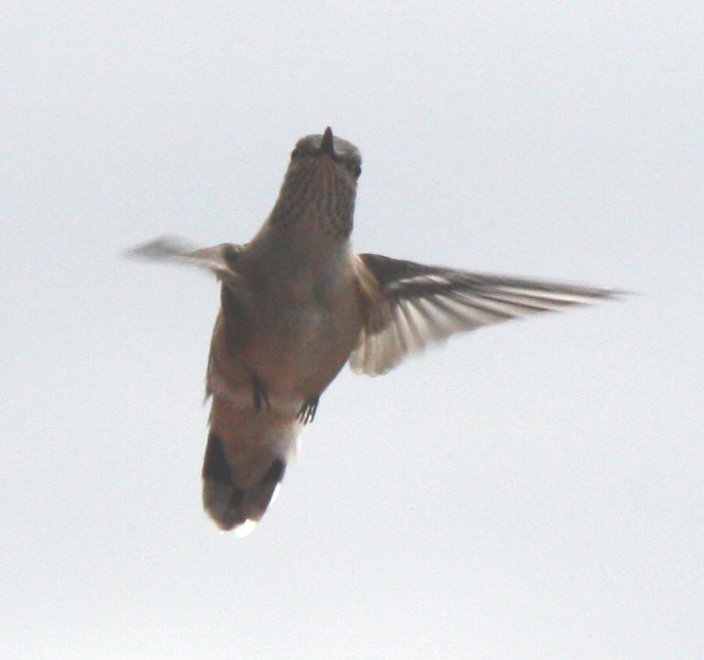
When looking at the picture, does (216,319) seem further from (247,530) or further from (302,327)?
(247,530)

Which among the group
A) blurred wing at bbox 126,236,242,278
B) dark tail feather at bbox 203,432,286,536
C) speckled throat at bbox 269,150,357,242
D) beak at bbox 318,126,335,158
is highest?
beak at bbox 318,126,335,158

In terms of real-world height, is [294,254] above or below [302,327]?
above

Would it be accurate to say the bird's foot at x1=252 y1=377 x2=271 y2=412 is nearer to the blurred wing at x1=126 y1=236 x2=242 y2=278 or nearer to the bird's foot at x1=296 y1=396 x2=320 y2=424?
the bird's foot at x1=296 y1=396 x2=320 y2=424

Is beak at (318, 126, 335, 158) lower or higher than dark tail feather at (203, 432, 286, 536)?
higher

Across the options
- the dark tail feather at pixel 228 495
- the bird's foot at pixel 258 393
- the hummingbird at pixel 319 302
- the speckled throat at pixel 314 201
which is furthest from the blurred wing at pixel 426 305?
the dark tail feather at pixel 228 495

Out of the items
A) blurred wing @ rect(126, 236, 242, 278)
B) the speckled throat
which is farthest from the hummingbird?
blurred wing @ rect(126, 236, 242, 278)

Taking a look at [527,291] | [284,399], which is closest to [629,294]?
[527,291]

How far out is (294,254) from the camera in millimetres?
5805

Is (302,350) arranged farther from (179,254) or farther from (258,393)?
(179,254)

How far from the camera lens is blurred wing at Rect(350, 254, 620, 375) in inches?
214

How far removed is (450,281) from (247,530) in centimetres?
211

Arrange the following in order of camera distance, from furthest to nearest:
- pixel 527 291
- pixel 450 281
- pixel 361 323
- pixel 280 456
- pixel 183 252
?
pixel 280 456 < pixel 361 323 < pixel 450 281 < pixel 527 291 < pixel 183 252

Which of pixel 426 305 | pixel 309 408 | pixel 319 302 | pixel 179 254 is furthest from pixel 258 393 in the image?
pixel 179 254

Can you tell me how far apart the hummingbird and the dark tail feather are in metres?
0.43
